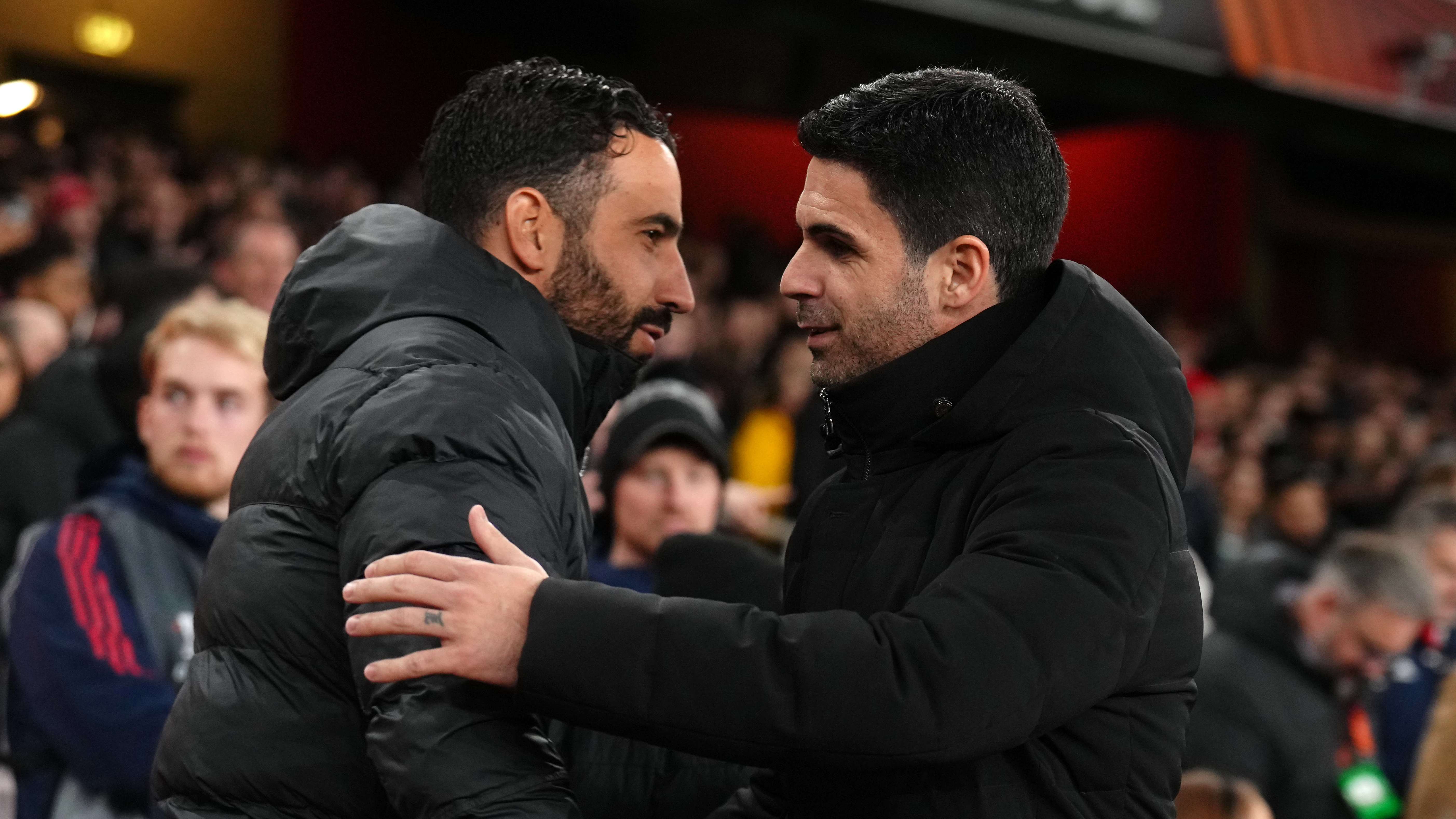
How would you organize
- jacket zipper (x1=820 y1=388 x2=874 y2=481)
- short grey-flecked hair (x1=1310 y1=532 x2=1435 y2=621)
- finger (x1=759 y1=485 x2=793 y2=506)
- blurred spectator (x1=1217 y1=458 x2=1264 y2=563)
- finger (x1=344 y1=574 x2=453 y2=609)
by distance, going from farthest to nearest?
blurred spectator (x1=1217 y1=458 x2=1264 y2=563) → finger (x1=759 y1=485 x2=793 y2=506) → short grey-flecked hair (x1=1310 y1=532 x2=1435 y2=621) → jacket zipper (x1=820 y1=388 x2=874 y2=481) → finger (x1=344 y1=574 x2=453 y2=609)

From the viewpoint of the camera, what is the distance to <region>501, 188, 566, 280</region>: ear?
6.72ft

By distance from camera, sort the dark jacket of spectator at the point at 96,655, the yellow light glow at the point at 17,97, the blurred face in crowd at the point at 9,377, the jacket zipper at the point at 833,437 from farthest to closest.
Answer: the yellow light glow at the point at 17,97
the blurred face in crowd at the point at 9,377
the dark jacket of spectator at the point at 96,655
the jacket zipper at the point at 833,437

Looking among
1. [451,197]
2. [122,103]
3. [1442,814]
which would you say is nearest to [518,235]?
[451,197]

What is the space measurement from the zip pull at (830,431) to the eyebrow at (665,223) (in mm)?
333

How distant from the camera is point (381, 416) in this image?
65.1 inches

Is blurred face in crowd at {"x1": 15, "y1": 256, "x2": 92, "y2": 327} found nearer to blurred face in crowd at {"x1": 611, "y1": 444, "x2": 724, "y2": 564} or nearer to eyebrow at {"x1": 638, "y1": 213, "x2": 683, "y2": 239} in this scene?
blurred face in crowd at {"x1": 611, "y1": 444, "x2": 724, "y2": 564}

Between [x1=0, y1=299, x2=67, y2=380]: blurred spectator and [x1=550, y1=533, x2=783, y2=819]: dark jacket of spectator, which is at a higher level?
[x1=550, y1=533, x2=783, y2=819]: dark jacket of spectator

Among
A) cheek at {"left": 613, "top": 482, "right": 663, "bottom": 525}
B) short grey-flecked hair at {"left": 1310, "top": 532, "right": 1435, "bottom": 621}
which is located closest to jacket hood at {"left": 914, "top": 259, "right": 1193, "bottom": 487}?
cheek at {"left": 613, "top": 482, "right": 663, "bottom": 525}

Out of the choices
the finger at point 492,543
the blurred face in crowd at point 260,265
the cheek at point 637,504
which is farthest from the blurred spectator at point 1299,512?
the finger at point 492,543

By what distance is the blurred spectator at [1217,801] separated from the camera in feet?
10.2

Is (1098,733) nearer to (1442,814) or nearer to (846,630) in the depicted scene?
(846,630)

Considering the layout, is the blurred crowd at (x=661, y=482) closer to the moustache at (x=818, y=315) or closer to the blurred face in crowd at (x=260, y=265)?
the blurred face in crowd at (x=260, y=265)

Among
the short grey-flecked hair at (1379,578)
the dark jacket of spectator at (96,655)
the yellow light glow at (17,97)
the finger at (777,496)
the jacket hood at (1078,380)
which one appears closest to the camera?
the jacket hood at (1078,380)

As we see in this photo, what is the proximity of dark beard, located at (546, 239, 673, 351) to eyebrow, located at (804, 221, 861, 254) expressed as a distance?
319mm
